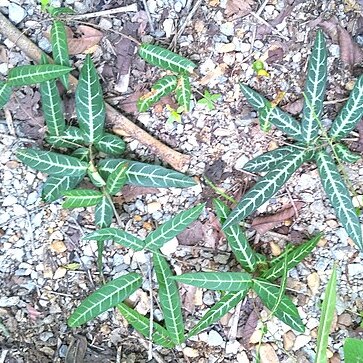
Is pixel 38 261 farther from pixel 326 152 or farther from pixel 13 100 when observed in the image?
pixel 326 152

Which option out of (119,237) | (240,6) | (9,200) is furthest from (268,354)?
(240,6)

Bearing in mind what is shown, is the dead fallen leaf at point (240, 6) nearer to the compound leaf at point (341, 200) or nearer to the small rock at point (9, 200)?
the compound leaf at point (341, 200)

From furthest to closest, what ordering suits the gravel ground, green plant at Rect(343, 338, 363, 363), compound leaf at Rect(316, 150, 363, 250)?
1. the gravel ground
2. compound leaf at Rect(316, 150, 363, 250)
3. green plant at Rect(343, 338, 363, 363)

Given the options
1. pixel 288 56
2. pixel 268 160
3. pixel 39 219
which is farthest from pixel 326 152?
pixel 39 219

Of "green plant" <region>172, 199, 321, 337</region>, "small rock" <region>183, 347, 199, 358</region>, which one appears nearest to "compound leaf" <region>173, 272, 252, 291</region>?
"green plant" <region>172, 199, 321, 337</region>

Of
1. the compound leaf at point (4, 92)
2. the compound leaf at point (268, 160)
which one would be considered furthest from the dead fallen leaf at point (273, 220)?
the compound leaf at point (4, 92)

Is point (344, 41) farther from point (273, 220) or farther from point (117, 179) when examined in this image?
point (117, 179)

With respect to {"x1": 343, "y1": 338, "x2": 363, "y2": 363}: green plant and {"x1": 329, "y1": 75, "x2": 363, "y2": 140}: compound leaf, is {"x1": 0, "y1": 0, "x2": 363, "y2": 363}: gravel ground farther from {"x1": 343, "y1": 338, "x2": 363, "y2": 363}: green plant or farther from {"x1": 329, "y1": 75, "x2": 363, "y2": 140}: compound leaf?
{"x1": 343, "y1": 338, "x2": 363, "y2": 363}: green plant
